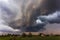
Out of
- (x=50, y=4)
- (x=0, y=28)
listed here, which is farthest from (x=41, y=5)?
(x=0, y=28)

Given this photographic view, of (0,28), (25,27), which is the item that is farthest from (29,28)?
(0,28)

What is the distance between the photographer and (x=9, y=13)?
2.51m

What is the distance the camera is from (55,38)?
246cm

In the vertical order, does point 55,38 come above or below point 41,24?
below

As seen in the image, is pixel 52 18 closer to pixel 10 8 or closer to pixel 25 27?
pixel 25 27

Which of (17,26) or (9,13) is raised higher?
(9,13)

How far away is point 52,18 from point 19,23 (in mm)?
688

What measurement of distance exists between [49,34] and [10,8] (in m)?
0.96

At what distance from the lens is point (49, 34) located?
2.47 metres

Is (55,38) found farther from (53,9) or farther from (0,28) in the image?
(0,28)

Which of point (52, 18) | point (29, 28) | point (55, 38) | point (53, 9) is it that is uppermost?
point (53, 9)

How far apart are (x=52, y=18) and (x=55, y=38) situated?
41 centimetres

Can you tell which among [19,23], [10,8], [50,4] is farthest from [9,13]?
[50,4]

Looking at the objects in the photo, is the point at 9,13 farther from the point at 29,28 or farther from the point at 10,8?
the point at 29,28
